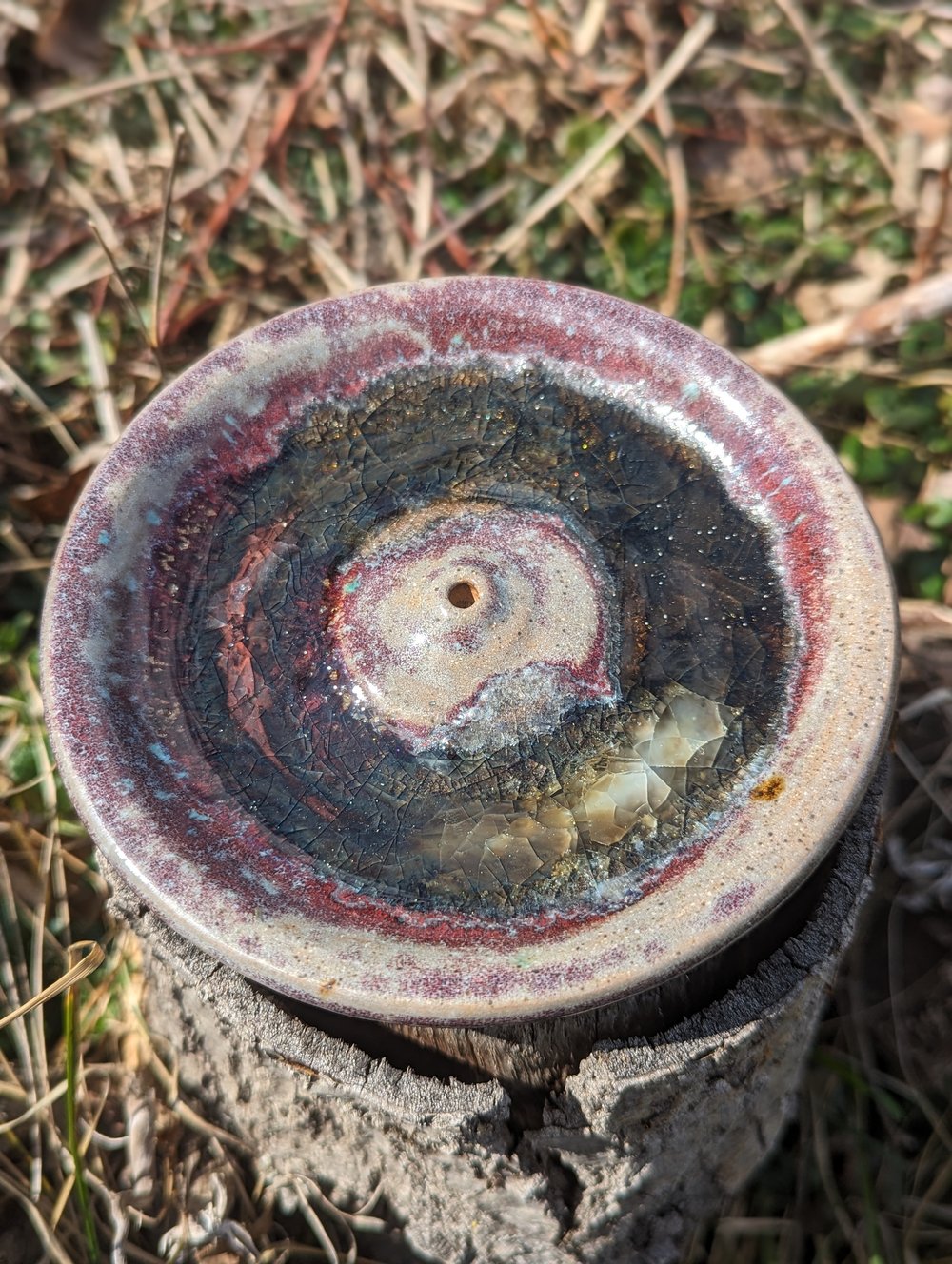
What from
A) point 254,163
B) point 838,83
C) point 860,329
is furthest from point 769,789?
point 838,83

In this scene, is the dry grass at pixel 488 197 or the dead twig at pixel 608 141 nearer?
the dry grass at pixel 488 197

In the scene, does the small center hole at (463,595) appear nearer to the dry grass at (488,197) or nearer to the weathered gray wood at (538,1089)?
the weathered gray wood at (538,1089)

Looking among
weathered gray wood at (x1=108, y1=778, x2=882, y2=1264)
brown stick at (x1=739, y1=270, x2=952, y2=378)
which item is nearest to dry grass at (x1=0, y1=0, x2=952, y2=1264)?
brown stick at (x1=739, y1=270, x2=952, y2=378)

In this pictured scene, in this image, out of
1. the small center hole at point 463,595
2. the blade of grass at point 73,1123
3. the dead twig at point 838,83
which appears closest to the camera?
the small center hole at point 463,595

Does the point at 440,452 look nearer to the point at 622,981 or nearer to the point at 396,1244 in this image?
the point at 622,981

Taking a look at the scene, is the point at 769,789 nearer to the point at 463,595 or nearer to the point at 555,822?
the point at 555,822

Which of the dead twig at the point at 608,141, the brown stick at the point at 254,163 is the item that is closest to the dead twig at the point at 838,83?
the dead twig at the point at 608,141

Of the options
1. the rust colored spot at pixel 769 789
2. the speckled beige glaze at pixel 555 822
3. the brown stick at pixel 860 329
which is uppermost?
the speckled beige glaze at pixel 555 822

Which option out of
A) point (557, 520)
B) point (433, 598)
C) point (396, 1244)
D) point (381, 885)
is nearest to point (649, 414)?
point (557, 520)
